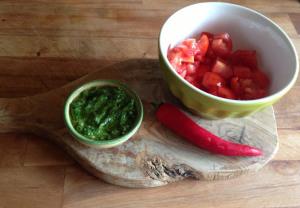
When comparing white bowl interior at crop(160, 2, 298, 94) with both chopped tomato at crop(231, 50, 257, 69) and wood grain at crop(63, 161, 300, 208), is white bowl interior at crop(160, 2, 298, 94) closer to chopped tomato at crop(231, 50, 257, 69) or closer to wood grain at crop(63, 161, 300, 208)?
chopped tomato at crop(231, 50, 257, 69)

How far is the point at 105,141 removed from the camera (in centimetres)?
79

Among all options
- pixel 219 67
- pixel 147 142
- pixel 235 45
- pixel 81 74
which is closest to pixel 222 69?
pixel 219 67

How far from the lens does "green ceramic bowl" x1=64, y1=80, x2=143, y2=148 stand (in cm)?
79

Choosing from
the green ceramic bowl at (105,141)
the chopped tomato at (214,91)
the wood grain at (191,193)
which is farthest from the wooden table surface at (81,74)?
the chopped tomato at (214,91)

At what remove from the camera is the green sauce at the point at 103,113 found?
82 cm

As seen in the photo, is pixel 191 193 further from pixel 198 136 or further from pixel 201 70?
pixel 201 70

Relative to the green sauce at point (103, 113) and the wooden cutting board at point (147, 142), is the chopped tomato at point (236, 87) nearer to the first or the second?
the wooden cutting board at point (147, 142)

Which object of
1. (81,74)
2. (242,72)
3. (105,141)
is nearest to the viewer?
(105,141)

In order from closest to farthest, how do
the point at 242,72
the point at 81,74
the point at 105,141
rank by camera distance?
the point at 105,141 < the point at 242,72 < the point at 81,74

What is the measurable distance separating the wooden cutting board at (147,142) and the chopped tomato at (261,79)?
0.08m

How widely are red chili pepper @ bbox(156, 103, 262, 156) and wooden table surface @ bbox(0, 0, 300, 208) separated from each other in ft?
0.28

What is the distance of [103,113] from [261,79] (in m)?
0.41

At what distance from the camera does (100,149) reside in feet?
2.72

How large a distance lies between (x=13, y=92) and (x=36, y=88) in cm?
6
